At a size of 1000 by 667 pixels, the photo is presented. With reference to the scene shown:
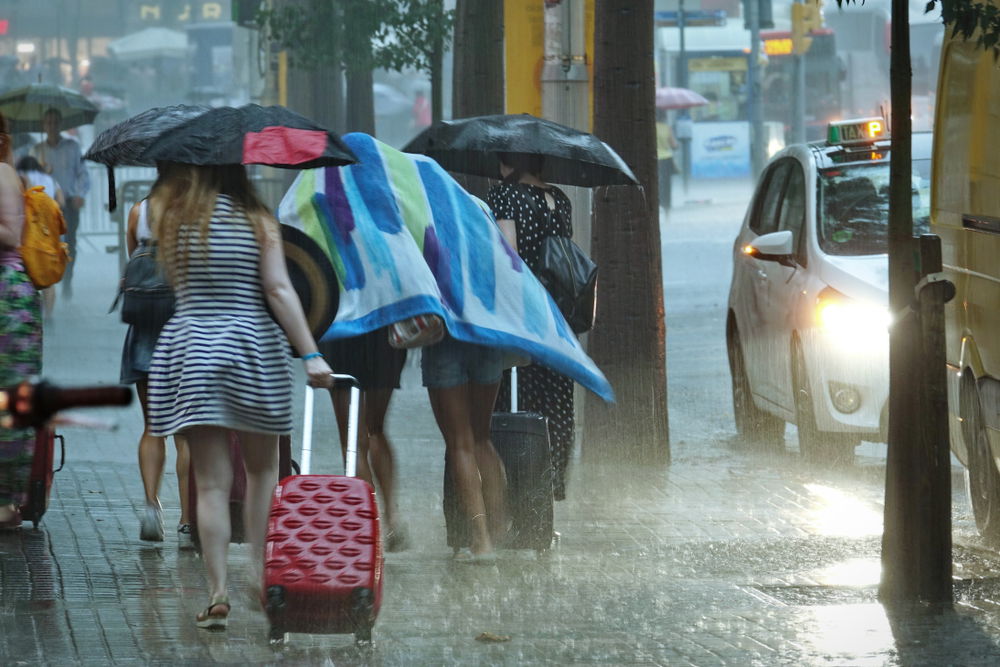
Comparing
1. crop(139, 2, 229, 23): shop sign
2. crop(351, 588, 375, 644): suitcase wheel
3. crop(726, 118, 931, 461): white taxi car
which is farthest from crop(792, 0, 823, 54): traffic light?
crop(139, 2, 229, 23): shop sign

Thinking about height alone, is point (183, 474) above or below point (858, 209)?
→ below

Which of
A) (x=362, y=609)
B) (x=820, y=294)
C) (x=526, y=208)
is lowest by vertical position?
(x=362, y=609)

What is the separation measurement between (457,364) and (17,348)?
169 cm

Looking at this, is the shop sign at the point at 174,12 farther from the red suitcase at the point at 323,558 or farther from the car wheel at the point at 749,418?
the red suitcase at the point at 323,558

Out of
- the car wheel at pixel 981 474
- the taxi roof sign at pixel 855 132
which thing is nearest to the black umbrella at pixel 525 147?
the car wheel at pixel 981 474

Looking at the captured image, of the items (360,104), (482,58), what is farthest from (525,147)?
(360,104)

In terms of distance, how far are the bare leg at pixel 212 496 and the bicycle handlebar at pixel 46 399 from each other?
3.74 m

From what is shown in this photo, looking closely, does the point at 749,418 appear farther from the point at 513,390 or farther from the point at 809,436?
the point at 513,390

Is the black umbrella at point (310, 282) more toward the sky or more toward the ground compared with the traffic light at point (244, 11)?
more toward the ground

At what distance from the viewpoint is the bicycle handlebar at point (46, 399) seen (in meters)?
2.77

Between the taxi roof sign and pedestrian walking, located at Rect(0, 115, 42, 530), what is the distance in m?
5.37

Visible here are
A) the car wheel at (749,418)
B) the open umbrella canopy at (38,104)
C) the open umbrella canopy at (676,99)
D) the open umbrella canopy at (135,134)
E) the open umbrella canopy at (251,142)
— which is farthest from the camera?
the open umbrella canopy at (676,99)

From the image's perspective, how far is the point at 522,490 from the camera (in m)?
8.12

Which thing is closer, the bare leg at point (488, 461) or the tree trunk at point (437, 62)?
the bare leg at point (488, 461)
